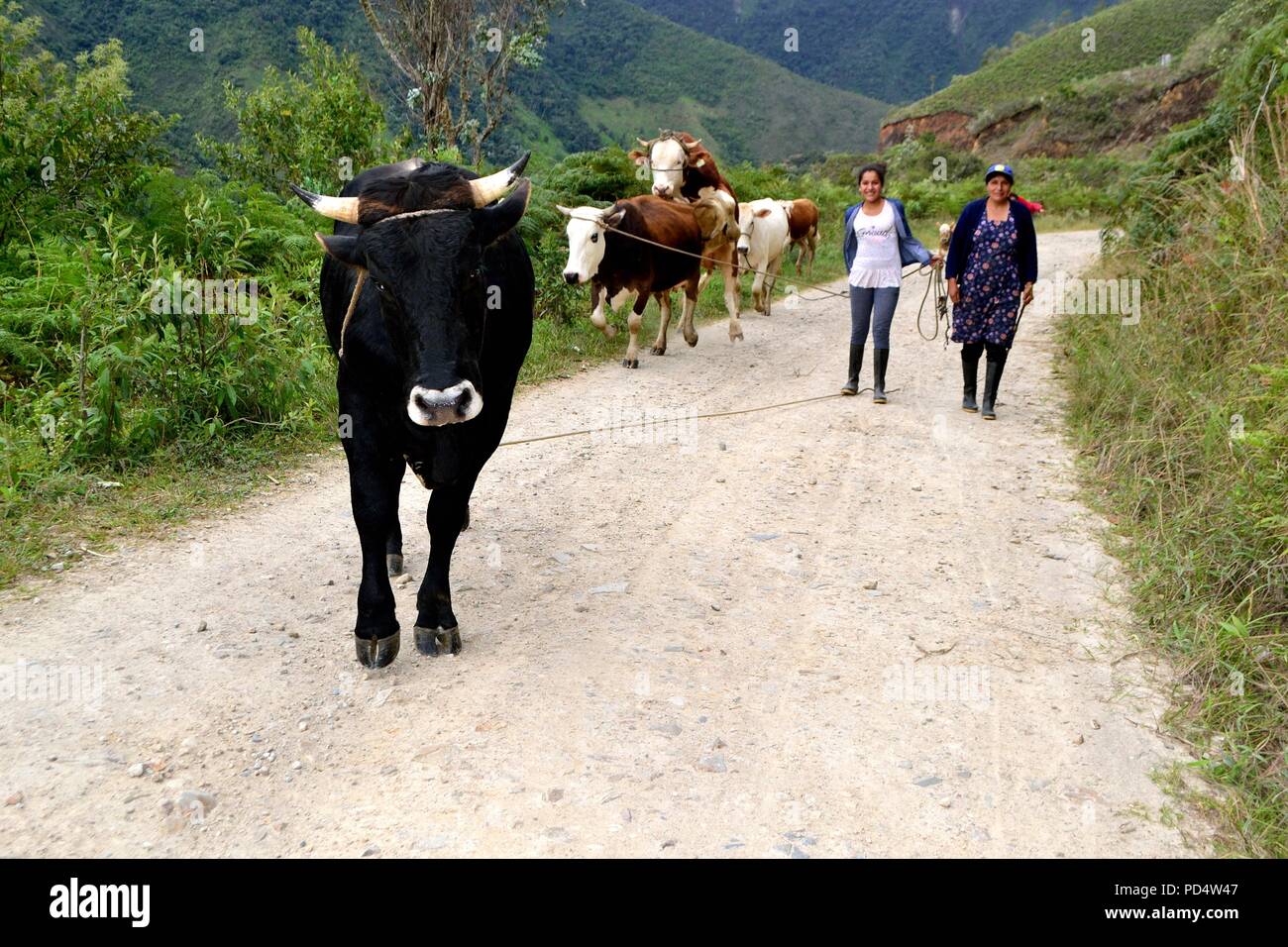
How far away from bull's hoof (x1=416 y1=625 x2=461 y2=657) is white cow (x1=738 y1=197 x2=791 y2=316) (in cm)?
873

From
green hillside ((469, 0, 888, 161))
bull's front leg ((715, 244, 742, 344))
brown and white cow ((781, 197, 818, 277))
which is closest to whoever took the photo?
bull's front leg ((715, 244, 742, 344))

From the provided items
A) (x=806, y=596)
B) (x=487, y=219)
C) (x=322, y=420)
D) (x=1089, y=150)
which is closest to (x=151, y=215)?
(x=322, y=420)

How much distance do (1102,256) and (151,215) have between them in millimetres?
9342

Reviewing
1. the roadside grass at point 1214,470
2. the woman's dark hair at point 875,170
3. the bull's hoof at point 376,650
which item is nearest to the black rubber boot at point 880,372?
the woman's dark hair at point 875,170

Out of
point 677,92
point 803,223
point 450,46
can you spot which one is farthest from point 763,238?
point 677,92

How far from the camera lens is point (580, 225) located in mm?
9375

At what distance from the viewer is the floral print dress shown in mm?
7750

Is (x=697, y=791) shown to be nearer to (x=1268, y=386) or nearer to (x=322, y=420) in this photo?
(x=1268, y=386)

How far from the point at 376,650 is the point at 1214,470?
4258 mm

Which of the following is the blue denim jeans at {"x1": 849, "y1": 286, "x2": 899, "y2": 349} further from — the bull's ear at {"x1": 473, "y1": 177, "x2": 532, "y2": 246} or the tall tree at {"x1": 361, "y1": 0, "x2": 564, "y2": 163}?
the tall tree at {"x1": 361, "y1": 0, "x2": 564, "y2": 163}

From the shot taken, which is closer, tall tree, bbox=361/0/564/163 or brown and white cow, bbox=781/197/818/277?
brown and white cow, bbox=781/197/818/277

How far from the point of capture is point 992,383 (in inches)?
311

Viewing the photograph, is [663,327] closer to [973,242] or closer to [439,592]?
[973,242]

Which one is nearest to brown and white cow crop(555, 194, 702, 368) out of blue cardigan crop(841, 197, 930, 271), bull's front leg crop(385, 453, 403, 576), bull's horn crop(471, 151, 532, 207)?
blue cardigan crop(841, 197, 930, 271)
